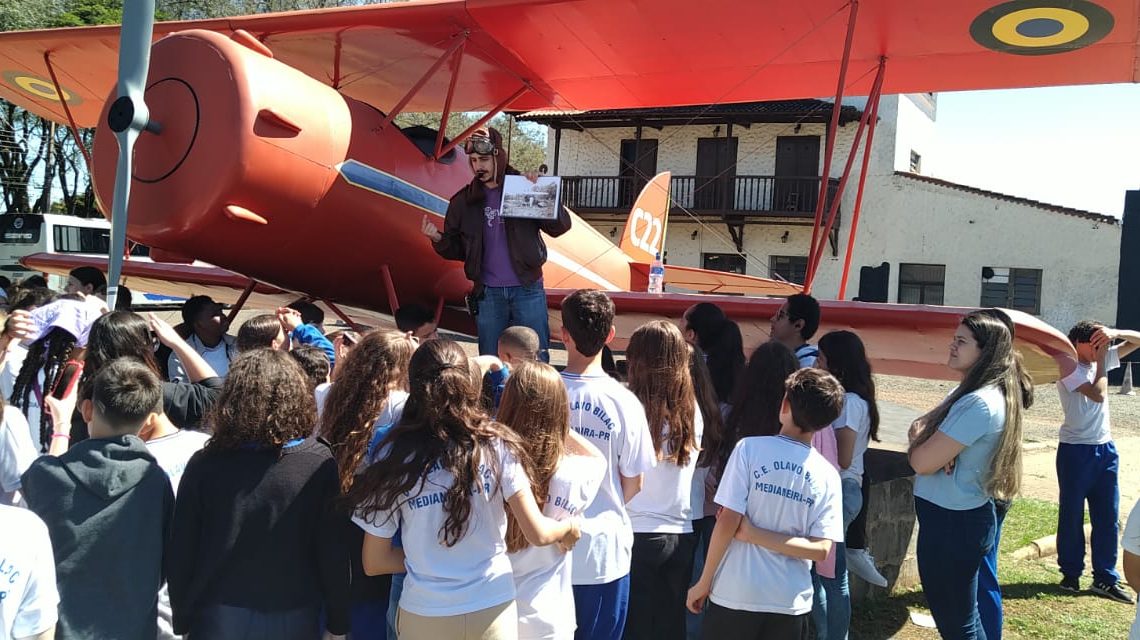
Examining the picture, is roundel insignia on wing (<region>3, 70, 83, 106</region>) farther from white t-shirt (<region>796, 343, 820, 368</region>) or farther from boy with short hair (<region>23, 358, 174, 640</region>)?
white t-shirt (<region>796, 343, 820, 368</region>)

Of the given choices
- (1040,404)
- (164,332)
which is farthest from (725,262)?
(164,332)

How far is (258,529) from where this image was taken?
6.74 ft

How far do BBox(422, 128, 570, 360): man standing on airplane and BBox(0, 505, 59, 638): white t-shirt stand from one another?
3.62 meters

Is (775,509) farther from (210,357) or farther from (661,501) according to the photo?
(210,357)

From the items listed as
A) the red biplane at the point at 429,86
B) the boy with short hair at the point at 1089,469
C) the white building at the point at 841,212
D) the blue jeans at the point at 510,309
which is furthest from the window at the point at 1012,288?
the blue jeans at the point at 510,309

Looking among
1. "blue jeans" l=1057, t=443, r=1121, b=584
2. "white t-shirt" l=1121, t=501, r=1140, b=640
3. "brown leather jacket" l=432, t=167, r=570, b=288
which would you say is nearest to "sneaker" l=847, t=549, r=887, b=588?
"white t-shirt" l=1121, t=501, r=1140, b=640

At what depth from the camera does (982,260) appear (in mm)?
24812

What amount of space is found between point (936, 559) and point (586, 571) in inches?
63.5

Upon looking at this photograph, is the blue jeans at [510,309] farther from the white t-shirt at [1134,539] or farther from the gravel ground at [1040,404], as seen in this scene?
the gravel ground at [1040,404]

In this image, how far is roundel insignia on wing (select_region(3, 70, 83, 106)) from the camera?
27.3 feet

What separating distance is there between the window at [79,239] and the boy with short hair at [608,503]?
972 inches

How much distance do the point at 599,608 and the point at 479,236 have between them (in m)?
3.13

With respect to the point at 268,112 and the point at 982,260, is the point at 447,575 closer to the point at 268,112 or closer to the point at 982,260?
the point at 268,112

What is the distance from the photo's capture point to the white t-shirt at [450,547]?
6.78 feet
